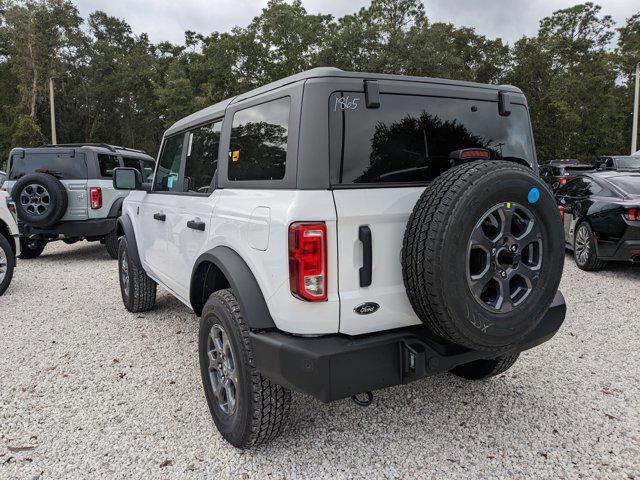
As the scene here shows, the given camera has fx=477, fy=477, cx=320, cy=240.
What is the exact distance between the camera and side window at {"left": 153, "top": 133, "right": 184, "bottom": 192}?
397 cm

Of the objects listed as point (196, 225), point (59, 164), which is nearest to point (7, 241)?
point (59, 164)

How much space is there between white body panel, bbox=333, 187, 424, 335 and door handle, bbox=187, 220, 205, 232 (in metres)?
1.18

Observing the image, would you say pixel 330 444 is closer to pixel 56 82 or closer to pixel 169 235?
pixel 169 235

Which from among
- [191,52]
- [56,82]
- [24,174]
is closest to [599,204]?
[24,174]

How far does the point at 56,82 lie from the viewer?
4041 centimetres

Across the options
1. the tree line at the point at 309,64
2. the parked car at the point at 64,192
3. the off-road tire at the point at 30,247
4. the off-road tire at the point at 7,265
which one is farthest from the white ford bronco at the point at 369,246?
the tree line at the point at 309,64

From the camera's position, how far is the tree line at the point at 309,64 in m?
29.8

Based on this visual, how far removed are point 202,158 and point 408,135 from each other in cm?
164

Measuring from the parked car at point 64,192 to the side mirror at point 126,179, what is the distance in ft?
13.9

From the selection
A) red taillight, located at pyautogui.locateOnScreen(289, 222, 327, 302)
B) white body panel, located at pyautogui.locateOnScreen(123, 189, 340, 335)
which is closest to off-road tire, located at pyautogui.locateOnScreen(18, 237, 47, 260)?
white body panel, located at pyautogui.locateOnScreen(123, 189, 340, 335)

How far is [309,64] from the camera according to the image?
1203 inches

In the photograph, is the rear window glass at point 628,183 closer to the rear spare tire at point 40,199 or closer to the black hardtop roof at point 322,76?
the black hardtop roof at point 322,76

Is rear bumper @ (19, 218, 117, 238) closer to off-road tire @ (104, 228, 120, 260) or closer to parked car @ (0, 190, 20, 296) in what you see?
off-road tire @ (104, 228, 120, 260)

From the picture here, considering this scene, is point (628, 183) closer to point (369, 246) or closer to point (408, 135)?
point (408, 135)
